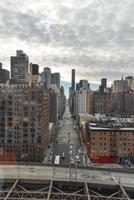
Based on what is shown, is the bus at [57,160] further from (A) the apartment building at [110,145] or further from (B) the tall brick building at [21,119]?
(A) the apartment building at [110,145]

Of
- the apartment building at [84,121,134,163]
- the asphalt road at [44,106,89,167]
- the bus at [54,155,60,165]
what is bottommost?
the asphalt road at [44,106,89,167]

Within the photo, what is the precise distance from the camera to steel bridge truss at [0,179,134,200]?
23.7 meters

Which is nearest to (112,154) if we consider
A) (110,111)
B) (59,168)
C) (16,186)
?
(59,168)

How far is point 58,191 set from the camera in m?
25.8

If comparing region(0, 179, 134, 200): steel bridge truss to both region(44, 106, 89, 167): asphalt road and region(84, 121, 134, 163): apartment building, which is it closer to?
region(44, 106, 89, 167): asphalt road

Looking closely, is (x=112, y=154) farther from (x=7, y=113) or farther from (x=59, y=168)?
(x=59, y=168)

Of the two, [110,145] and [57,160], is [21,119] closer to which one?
[57,160]

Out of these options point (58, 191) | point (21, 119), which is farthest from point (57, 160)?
point (58, 191)

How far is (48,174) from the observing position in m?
29.0

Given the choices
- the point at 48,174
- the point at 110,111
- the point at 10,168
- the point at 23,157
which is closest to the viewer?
the point at 48,174

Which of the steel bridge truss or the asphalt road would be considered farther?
the asphalt road

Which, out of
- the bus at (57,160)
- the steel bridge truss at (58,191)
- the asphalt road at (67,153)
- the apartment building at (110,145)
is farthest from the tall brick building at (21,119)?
the steel bridge truss at (58,191)

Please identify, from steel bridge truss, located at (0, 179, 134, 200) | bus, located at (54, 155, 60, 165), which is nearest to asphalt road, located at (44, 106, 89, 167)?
Answer: bus, located at (54, 155, 60, 165)

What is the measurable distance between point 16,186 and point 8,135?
2808 cm
